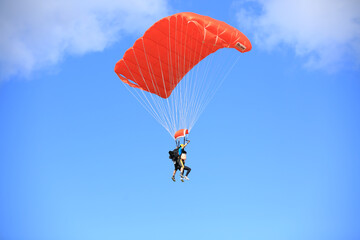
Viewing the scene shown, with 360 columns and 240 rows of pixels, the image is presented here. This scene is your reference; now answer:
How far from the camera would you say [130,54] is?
19906 mm

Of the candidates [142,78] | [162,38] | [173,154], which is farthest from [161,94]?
[173,154]

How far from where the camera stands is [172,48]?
777 inches

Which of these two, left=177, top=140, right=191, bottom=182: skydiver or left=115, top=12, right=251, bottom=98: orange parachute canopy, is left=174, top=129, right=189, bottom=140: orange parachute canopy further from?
left=115, top=12, right=251, bottom=98: orange parachute canopy

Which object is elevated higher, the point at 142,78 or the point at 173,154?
the point at 142,78

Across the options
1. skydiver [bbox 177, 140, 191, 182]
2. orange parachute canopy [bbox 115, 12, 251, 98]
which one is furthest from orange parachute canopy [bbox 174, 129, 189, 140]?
orange parachute canopy [bbox 115, 12, 251, 98]

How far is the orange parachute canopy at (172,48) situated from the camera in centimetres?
1808

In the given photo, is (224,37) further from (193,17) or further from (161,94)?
(161,94)

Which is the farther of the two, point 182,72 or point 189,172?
point 182,72

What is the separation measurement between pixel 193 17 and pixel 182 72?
11.0 ft

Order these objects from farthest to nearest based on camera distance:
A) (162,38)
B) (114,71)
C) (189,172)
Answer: (114,71), (162,38), (189,172)

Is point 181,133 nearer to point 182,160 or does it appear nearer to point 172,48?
point 182,160

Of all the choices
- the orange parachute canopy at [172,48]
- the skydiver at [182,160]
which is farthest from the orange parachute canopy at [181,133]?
the orange parachute canopy at [172,48]

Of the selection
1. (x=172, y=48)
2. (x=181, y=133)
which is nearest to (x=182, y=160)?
(x=181, y=133)

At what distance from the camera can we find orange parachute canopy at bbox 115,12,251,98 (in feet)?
59.3
